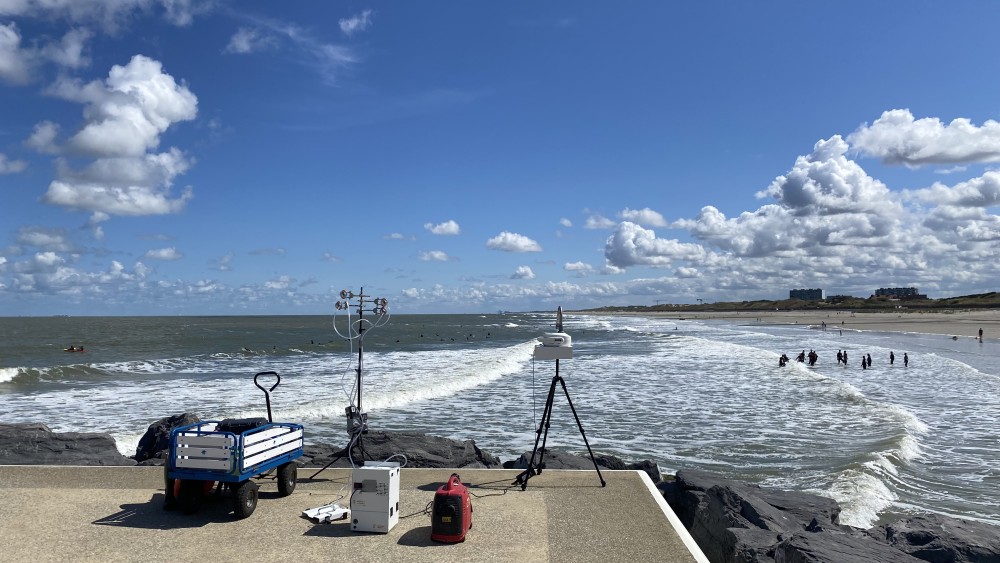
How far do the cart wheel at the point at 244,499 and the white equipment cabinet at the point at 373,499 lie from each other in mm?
1346

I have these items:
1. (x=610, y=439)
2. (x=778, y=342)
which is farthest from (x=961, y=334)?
(x=610, y=439)

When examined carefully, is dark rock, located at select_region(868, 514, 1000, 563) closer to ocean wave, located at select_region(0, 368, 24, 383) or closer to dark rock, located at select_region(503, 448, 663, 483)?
dark rock, located at select_region(503, 448, 663, 483)

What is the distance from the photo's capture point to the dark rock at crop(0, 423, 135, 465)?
12641 mm

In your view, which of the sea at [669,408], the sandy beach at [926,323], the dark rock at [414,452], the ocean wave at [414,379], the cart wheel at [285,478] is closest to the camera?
the cart wheel at [285,478]

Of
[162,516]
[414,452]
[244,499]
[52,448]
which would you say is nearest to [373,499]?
[244,499]

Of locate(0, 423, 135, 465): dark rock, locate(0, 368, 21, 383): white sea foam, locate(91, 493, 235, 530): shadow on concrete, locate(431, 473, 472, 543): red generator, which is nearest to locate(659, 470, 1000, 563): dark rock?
locate(431, 473, 472, 543): red generator

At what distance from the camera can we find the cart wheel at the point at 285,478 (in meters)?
8.68

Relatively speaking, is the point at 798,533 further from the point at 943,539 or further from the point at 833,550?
the point at 943,539

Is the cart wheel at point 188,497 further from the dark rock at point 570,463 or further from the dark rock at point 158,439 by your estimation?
the dark rock at point 158,439

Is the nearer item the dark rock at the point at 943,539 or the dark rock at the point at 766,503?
the dark rock at the point at 943,539

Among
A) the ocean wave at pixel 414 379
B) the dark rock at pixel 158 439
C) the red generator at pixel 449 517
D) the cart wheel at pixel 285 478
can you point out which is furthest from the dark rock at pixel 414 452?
the red generator at pixel 449 517

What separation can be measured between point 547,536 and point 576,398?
17586 millimetres

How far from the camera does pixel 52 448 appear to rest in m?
13.2

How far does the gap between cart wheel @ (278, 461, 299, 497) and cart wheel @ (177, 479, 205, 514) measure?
101 cm
